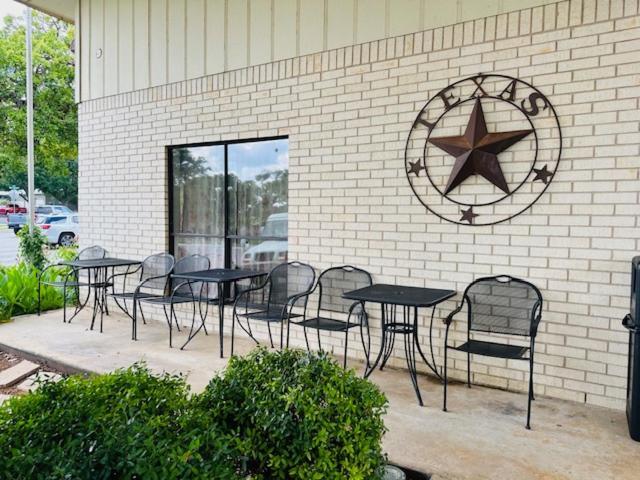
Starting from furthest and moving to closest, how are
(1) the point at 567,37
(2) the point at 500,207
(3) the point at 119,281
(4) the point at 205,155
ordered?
1. (3) the point at 119,281
2. (4) the point at 205,155
3. (2) the point at 500,207
4. (1) the point at 567,37

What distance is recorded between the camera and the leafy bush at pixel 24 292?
18.9ft

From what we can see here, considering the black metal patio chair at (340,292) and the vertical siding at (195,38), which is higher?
the vertical siding at (195,38)

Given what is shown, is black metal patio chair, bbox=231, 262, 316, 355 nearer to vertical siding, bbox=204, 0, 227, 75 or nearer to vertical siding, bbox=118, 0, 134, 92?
vertical siding, bbox=204, 0, 227, 75

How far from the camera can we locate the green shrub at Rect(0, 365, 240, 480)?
130cm

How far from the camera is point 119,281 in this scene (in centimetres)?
604

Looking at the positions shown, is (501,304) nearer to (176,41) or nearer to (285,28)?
(285,28)

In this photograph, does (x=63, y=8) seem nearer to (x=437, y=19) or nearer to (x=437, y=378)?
(x=437, y=19)

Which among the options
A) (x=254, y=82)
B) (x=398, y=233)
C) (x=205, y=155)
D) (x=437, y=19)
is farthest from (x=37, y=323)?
(x=437, y=19)

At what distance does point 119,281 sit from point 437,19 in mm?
4549

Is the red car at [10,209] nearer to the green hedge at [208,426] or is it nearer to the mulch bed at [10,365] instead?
the mulch bed at [10,365]

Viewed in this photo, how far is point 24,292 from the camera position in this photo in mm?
5961

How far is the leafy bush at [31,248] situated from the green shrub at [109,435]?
6.04 meters

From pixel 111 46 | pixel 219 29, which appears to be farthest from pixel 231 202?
pixel 111 46

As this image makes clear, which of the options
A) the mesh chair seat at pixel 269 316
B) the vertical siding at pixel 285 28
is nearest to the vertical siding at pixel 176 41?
the vertical siding at pixel 285 28
